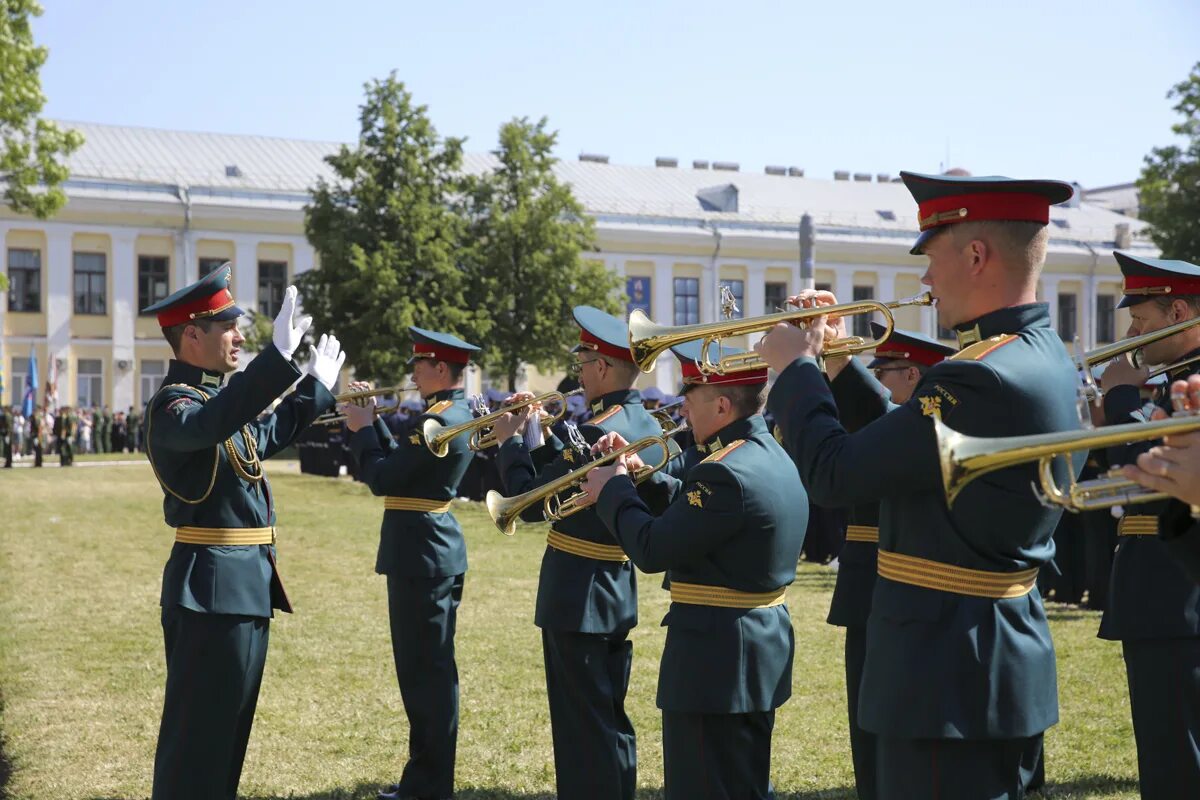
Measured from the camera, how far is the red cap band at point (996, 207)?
12.2 ft

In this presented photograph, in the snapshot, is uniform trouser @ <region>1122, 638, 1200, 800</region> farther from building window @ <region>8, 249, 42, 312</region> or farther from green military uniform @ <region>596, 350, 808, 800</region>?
building window @ <region>8, 249, 42, 312</region>

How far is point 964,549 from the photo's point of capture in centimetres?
365

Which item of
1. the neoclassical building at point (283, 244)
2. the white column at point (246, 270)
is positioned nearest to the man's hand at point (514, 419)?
the neoclassical building at point (283, 244)

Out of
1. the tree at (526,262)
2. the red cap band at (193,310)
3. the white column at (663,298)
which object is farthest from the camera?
the white column at (663,298)

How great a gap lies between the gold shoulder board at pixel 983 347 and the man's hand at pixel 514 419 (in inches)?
144


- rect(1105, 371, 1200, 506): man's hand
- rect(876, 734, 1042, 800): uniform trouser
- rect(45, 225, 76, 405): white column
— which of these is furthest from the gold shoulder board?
rect(45, 225, 76, 405): white column

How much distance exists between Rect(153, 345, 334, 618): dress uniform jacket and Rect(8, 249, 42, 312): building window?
4754 cm

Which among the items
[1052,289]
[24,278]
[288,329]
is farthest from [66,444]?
[1052,289]

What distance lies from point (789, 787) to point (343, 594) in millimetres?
8018

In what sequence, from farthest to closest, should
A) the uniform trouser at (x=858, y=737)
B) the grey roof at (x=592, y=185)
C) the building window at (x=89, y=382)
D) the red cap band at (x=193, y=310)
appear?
the grey roof at (x=592, y=185), the building window at (x=89, y=382), the uniform trouser at (x=858, y=737), the red cap band at (x=193, y=310)

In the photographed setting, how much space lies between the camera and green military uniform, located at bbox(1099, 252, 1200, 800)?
5.22 meters

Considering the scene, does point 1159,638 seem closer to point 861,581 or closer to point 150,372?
point 861,581

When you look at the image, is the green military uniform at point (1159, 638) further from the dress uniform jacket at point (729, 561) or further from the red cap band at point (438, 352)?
the red cap band at point (438, 352)

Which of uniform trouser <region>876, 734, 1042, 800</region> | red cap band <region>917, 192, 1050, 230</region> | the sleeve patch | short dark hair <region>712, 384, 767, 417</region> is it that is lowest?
uniform trouser <region>876, 734, 1042, 800</region>
